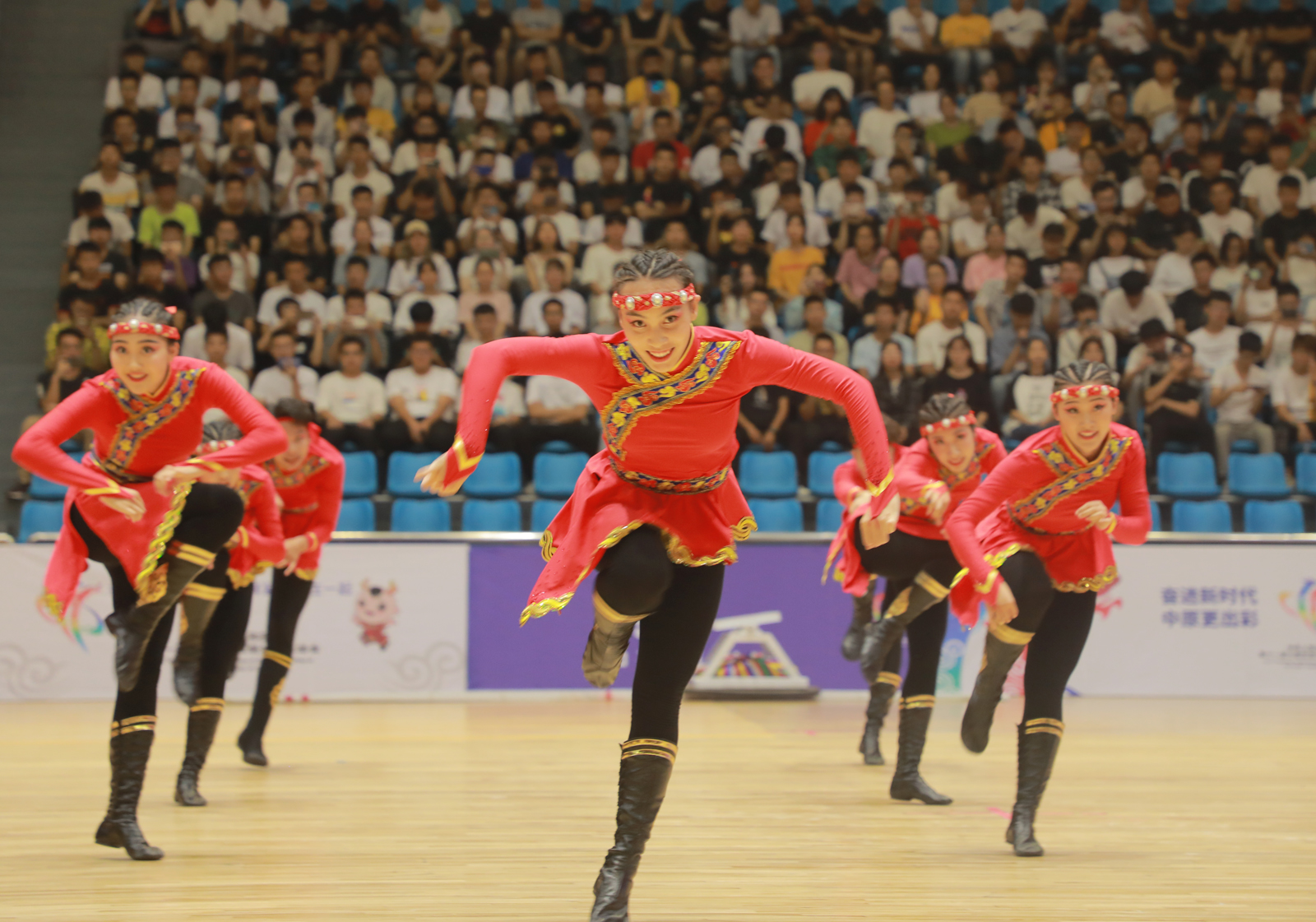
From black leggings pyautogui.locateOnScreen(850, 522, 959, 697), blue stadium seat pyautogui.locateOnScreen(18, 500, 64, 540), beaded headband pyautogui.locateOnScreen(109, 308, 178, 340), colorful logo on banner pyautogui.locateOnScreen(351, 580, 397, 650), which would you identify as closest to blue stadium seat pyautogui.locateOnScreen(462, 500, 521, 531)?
colorful logo on banner pyautogui.locateOnScreen(351, 580, 397, 650)

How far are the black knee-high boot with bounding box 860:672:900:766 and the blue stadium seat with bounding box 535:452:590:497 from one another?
3673 millimetres

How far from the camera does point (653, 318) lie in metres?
3.32

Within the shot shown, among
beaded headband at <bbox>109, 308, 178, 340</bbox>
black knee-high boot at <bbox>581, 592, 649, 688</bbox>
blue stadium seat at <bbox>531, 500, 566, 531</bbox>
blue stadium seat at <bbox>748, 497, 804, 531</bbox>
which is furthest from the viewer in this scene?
blue stadium seat at <bbox>748, 497, 804, 531</bbox>

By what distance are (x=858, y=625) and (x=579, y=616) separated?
102 inches

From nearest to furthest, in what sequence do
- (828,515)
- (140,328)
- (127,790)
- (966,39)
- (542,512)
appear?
(140,328), (127,790), (542,512), (828,515), (966,39)

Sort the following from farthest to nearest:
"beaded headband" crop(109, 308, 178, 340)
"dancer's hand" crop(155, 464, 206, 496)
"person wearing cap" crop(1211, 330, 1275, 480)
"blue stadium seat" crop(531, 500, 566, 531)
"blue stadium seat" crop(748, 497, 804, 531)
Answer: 1. "person wearing cap" crop(1211, 330, 1275, 480)
2. "blue stadium seat" crop(748, 497, 804, 531)
3. "blue stadium seat" crop(531, 500, 566, 531)
4. "beaded headband" crop(109, 308, 178, 340)
5. "dancer's hand" crop(155, 464, 206, 496)

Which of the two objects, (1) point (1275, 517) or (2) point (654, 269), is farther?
(1) point (1275, 517)

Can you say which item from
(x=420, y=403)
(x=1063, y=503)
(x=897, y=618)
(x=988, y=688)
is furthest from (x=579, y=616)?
(x=1063, y=503)

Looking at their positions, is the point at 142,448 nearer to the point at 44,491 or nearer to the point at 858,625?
the point at 858,625

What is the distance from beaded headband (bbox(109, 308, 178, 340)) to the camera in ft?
13.8

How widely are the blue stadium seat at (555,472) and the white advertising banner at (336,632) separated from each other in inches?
40.3

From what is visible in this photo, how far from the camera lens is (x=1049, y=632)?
4547mm

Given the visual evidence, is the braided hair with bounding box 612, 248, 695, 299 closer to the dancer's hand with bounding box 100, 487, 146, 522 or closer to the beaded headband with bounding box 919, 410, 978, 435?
the dancer's hand with bounding box 100, 487, 146, 522

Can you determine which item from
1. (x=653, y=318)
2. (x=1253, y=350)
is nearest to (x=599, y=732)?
(x=653, y=318)
